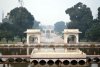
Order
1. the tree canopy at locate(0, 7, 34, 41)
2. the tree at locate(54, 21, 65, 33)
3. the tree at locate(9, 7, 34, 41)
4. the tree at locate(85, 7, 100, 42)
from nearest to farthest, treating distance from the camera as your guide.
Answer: the tree at locate(85, 7, 100, 42)
the tree canopy at locate(0, 7, 34, 41)
the tree at locate(9, 7, 34, 41)
the tree at locate(54, 21, 65, 33)

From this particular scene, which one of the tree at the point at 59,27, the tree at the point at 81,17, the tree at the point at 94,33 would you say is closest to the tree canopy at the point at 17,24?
the tree at the point at 81,17

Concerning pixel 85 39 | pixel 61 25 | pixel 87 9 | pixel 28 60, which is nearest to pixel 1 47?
pixel 28 60

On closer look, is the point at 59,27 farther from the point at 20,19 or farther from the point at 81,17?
the point at 20,19

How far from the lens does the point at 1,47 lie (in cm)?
4662

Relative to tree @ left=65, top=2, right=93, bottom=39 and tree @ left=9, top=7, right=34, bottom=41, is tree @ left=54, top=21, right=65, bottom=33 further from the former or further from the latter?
tree @ left=9, top=7, right=34, bottom=41

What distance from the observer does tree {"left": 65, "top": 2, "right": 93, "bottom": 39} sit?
62.7m

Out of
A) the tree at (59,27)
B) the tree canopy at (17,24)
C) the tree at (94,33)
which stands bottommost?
the tree at (94,33)

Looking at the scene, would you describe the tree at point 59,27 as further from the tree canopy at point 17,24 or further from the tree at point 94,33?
the tree at point 94,33

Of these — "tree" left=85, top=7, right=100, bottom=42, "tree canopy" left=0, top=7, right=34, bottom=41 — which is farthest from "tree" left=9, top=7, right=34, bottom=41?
"tree" left=85, top=7, right=100, bottom=42

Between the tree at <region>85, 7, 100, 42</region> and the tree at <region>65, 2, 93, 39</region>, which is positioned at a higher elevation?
the tree at <region>65, 2, 93, 39</region>

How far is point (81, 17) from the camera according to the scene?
219ft

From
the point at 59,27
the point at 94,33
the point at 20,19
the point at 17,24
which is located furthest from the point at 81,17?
the point at 59,27

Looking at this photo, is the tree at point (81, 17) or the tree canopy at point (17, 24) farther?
the tree at point (81, 17)

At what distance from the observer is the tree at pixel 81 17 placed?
6266cm
